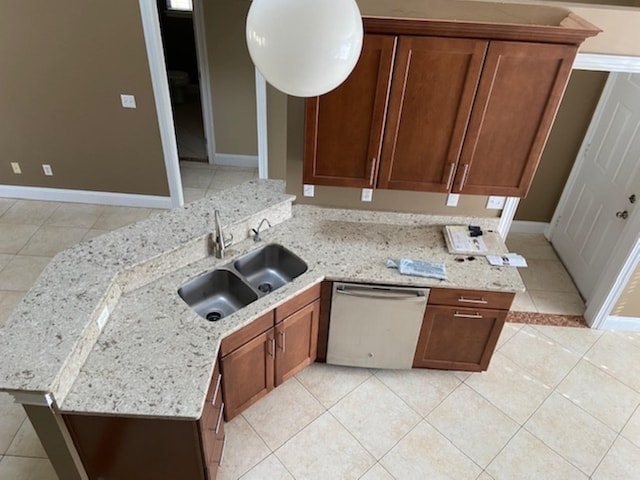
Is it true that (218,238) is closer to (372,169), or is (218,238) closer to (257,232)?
(257,232)

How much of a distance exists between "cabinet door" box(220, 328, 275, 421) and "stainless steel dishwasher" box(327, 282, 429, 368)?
1.63 ft

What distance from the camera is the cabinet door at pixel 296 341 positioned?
2738 millimetres

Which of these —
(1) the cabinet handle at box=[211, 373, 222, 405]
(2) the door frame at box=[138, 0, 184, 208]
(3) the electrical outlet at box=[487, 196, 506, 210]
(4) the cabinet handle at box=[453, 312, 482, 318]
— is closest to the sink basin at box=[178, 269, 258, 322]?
(1) the cabinet handle at box=[211, 373, 222, 405]

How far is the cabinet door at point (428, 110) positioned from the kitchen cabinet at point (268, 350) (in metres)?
0.95

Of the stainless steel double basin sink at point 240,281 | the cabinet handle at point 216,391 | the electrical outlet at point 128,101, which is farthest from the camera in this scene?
the electrical outlet at point 128,101

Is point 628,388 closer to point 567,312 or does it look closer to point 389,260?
point 567,312

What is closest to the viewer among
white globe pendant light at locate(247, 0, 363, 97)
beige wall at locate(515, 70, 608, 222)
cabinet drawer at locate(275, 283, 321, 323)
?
white globe pendant light at locate(247, 0, 363, 97)

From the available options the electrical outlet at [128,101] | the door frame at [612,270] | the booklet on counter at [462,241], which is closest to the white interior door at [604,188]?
the door frame at [612,270]

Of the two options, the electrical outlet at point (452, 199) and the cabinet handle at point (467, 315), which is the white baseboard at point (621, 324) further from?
the electrical outlet at point (452, 199)

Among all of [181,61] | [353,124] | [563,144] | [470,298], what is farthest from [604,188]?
[181,61]

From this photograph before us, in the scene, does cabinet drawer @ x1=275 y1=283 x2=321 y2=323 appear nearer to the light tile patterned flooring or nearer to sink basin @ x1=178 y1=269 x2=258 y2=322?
sink basin @ x1=178 y1=269 x2=258 y2=322

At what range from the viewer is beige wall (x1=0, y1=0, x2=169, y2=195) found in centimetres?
391

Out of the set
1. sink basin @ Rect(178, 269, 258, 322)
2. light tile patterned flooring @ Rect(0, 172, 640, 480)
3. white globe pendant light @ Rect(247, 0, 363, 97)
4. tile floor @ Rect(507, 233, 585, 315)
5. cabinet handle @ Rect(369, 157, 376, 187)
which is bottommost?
light tile patterned flooring @ Rect(0, 172, 640, 480)

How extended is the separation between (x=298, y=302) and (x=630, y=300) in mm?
2730
